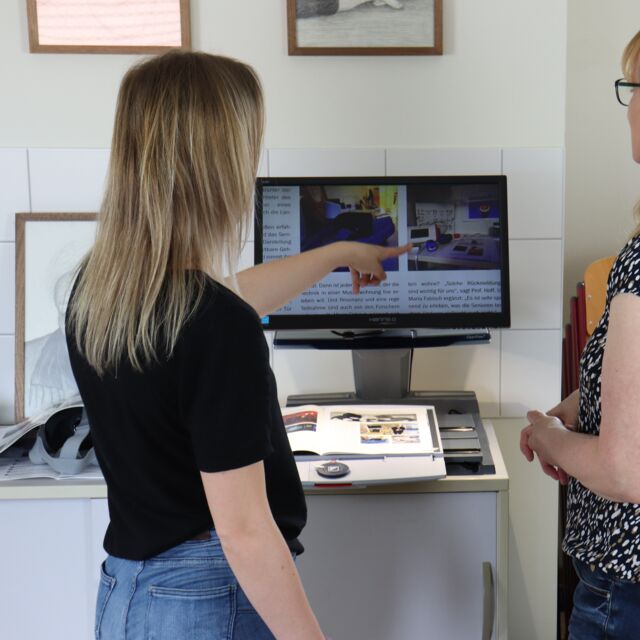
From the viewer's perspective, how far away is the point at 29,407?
1.94 metres

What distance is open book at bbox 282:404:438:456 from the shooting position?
1557 millimetres

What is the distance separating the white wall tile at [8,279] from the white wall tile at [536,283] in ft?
3.84

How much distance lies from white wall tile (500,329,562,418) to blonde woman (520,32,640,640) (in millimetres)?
762

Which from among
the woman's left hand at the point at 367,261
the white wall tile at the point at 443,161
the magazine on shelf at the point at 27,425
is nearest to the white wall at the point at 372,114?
the white wall tile at the point at 443,161

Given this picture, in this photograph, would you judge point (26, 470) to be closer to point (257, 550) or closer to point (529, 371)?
point (257, 550)

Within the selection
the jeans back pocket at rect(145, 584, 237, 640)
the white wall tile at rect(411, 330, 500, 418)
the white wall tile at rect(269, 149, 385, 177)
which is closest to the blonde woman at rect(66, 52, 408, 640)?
the jeans back pocket at rect(145, 584, 237, 640)

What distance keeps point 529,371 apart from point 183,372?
1.29 metres

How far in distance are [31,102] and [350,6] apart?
0.76 m

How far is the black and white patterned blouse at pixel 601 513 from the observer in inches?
39.5

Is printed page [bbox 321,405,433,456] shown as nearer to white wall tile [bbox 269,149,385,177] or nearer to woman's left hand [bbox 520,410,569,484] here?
woman's left hand [bbox 520,410,569,484]

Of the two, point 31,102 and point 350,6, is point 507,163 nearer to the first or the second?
point 350,6

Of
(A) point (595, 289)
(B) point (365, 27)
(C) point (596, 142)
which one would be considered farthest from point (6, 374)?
(C) point (596, 142)

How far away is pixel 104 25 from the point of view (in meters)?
1.88

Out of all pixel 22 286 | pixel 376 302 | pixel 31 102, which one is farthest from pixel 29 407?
pixel 376 302
